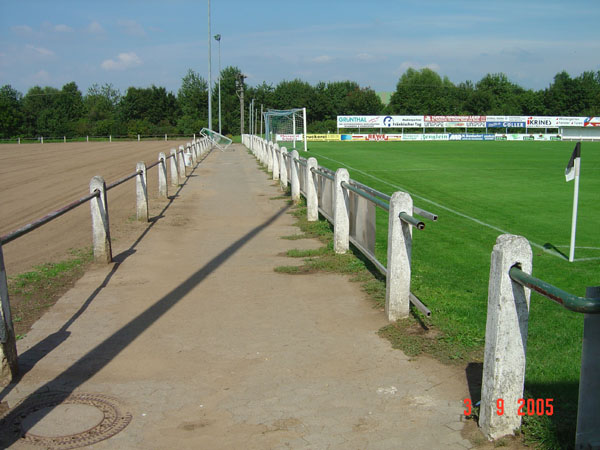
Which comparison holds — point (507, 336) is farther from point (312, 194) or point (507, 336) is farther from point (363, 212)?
point (312, 194)

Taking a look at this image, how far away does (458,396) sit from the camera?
432cm

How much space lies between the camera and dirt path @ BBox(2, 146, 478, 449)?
12.8 feet

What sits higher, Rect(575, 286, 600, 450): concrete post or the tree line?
the tree line

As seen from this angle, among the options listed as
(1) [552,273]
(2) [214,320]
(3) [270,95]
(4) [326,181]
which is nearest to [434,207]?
(4) [326,181]

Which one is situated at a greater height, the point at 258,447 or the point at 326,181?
the point at 326,181

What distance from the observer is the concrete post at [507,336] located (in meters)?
3.62

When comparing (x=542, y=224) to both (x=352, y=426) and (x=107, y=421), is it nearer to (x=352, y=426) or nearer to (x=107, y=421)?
(x=352, y=426)

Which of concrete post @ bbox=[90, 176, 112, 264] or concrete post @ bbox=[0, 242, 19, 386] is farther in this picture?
concrete post @ bbox=[90, 176, 112, 264]

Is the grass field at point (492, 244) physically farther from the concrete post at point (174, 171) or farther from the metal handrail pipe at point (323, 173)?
the concrete post at point (174, 171)

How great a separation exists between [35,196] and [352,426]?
1603 centimetres

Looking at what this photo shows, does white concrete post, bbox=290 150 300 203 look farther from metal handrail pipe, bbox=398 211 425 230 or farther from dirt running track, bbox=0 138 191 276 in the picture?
metal handrail pipe, bbox=398 211 425 230

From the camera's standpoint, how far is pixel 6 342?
15.2 feet

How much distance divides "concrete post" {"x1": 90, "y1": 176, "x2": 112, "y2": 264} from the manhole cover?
4.53m
